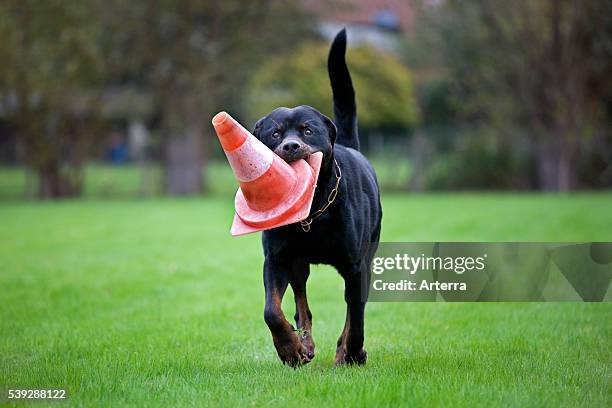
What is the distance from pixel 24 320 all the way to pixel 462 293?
357cm

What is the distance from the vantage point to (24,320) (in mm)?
6785

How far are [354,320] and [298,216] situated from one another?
865mm

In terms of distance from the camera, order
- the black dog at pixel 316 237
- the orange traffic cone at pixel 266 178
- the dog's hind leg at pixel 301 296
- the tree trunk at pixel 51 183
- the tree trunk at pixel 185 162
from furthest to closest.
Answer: the tree trunk at pixel 185 162 → the tree trunk at pixel 51 183 → the dog's hind leg at pixel 301 296 → the black dog at pixel 316 237 → the orange traffic cone at pixel 266 178

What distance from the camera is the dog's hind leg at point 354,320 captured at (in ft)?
15.8

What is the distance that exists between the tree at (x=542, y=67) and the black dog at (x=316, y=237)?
64.0 feet

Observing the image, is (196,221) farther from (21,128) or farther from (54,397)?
(54,397)

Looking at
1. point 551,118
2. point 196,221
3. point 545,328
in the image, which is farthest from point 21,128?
point 545,328

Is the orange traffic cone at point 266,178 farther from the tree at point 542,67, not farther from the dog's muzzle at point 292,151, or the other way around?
the tree at point 542,67

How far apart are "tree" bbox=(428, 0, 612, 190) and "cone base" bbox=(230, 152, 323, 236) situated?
1982 centimetres

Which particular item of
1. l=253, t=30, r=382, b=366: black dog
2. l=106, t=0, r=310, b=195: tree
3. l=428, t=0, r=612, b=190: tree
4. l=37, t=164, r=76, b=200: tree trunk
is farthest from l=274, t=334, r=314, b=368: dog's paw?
l=37, t=164, r=76, b=200: tree trunk

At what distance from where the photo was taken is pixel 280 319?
4.47 m

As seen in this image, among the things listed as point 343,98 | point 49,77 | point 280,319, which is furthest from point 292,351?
point 49,77

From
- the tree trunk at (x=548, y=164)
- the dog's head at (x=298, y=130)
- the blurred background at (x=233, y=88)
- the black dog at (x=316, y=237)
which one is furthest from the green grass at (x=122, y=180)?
the dog's head at (x=298, y=130)

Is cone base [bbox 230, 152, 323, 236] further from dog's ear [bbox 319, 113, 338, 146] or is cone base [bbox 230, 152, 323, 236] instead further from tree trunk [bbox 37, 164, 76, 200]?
tree trunk [bbox 37, 164, 76, 200]
